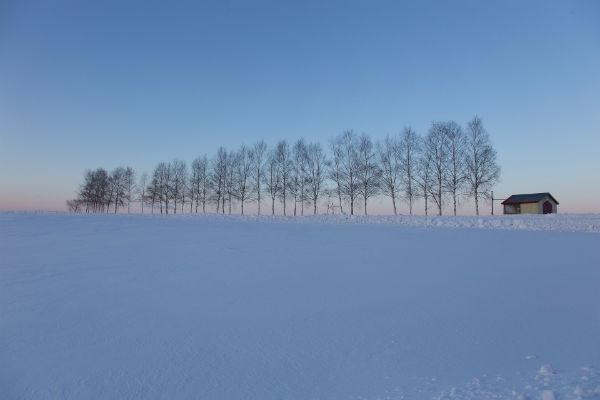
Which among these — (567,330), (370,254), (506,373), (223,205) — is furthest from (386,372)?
(223,205)

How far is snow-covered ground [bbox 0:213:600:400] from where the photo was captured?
12.9 feet

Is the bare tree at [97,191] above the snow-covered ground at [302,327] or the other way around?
above

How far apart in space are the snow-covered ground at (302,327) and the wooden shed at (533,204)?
120 ft

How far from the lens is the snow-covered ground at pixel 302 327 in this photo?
155 inches

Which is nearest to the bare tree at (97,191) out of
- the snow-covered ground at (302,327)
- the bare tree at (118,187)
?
the bare tree at (118,187)

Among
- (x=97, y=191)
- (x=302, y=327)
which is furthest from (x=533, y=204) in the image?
(x=97, y=191)

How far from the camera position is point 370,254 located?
10695mm

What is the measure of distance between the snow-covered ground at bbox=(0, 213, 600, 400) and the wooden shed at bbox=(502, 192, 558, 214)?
1438 inches

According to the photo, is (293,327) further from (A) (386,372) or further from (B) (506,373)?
(B) (506,373)

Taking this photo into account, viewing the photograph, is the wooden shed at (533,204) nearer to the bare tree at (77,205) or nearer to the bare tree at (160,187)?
the bare tree at (160,187)

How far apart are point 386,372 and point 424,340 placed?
1.00 m

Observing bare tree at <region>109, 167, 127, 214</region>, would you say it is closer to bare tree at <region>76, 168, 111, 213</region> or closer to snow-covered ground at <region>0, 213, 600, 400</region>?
bare tree at <region>76, 168, 111, 213</region>

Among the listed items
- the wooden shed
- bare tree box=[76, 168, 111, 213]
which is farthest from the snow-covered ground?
bare tree box=[76, 168, 111, 213]

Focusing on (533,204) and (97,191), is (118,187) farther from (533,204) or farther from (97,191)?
(533,204)
